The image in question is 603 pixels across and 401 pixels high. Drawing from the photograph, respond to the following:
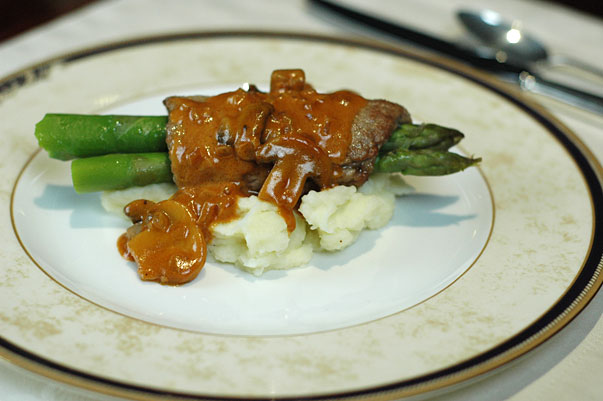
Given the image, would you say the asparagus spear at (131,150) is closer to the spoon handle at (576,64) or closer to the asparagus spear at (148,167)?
the asparagus spear at (148,167)

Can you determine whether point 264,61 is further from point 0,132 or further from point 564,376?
point 564,376

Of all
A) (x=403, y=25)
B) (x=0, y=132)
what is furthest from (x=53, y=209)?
(x=403, y=25)

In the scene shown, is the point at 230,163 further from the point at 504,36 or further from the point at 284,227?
the point at 504,36

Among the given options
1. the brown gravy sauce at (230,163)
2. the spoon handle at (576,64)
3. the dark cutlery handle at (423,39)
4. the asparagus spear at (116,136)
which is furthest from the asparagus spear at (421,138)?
the spoon handle at (576,64)

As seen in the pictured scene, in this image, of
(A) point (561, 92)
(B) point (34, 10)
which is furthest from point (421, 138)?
(B) point (34, 10)

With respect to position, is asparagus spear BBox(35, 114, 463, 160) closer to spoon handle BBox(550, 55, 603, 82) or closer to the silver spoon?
the silver spoon

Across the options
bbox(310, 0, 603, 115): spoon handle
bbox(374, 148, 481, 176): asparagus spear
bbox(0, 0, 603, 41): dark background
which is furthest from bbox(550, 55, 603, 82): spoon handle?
bbox(0, 0, 603, 41): dark background
